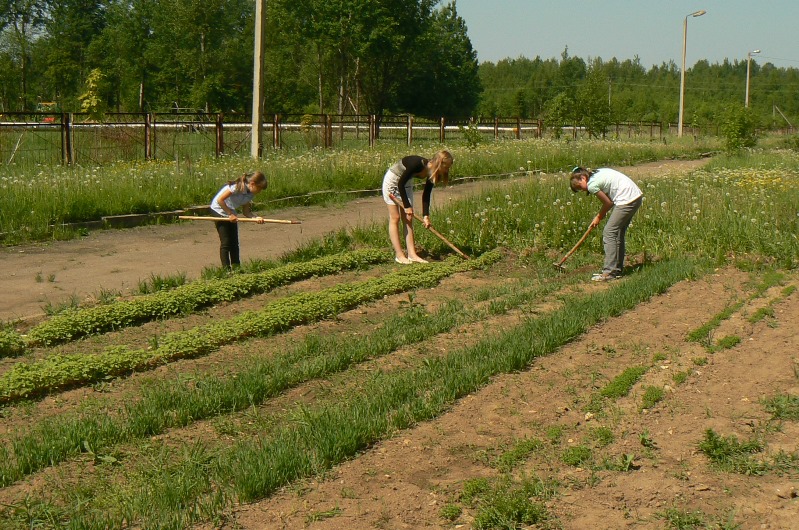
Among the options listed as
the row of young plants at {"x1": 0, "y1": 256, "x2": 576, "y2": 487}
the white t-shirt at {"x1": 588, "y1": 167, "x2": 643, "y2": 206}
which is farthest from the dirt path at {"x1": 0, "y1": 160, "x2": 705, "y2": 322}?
the white t-shirt at {"x1": 588, "y1": 167, "x2": 643, "y2": 206}

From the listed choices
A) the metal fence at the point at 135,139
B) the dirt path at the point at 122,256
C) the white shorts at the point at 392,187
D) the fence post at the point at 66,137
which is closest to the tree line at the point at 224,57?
the metal fence at the point at 135,139

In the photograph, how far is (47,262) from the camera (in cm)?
1159

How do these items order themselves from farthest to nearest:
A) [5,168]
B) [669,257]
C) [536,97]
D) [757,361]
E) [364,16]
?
[536,97]
[364,16]
[5,168]
[669,257]
[757,361]

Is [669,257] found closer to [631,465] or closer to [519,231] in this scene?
[519,231]

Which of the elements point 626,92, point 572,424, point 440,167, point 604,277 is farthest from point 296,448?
point 626,92

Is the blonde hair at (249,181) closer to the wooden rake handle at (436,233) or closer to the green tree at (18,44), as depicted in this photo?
the wooden rake handle at (436,233)

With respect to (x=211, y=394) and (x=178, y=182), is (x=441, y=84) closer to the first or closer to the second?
(x=178, y=182)

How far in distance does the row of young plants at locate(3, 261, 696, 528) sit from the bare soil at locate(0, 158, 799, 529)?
0.11m

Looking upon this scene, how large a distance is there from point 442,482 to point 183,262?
7763 millimetres

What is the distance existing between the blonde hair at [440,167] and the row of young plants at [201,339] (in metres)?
1.25

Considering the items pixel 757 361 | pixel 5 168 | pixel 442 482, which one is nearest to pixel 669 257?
pixel 757 361

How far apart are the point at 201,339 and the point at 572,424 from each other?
3.07m

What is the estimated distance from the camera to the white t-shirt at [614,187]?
1012 centimetres

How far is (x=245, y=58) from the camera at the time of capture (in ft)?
219
